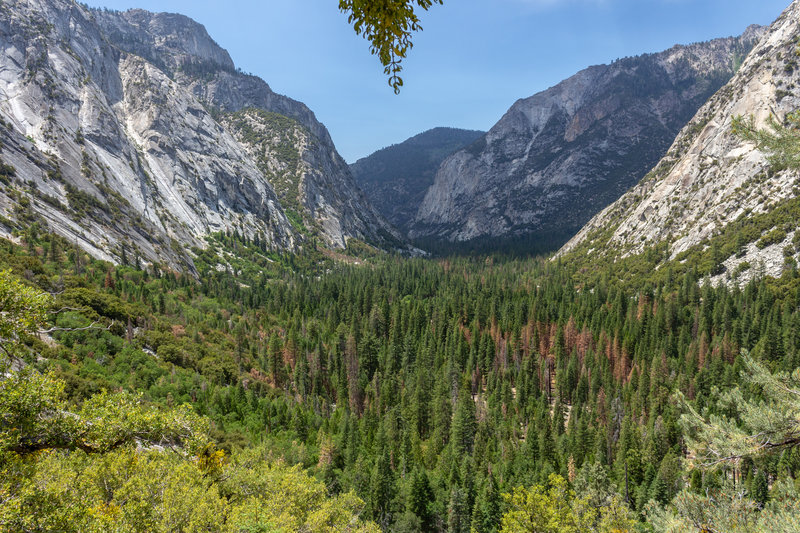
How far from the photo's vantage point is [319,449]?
6794cm

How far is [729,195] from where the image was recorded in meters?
140

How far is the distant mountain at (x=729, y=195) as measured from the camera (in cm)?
11931

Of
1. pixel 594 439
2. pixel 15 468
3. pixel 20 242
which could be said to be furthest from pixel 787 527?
pixel 20 242

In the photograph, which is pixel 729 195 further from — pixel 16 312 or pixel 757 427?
pixel 16 312

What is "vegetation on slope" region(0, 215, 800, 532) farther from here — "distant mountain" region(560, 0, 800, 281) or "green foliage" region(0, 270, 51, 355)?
"distant mountain" region(560, 0, 800, 281)

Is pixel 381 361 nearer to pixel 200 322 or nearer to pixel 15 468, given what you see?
pixel 200 322

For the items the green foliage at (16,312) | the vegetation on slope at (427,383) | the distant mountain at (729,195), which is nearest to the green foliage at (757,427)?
the vegetation on slope at (427,383)

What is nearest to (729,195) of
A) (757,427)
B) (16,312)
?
(757,427)

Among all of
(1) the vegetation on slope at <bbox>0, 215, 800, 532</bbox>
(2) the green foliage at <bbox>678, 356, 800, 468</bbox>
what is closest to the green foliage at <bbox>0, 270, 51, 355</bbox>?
(1) the vegetation on slope at <bbox>0, 215, 800, 532</bbox>

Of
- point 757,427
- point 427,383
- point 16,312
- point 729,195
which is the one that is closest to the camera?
point 16,312

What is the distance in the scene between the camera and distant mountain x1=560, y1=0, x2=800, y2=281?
11931 cm

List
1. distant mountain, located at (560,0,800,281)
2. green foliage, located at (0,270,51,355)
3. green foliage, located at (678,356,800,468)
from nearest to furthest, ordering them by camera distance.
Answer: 1. green foliage, located at (0,270,51,355)
2. green foliage, located at (678,356,800,468)
3. distant mountain, located at (560,0,800,281)

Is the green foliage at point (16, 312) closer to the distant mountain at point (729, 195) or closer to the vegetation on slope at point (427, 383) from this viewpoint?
the vegetation on slope at point (427, 383)

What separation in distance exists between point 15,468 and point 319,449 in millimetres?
64575
